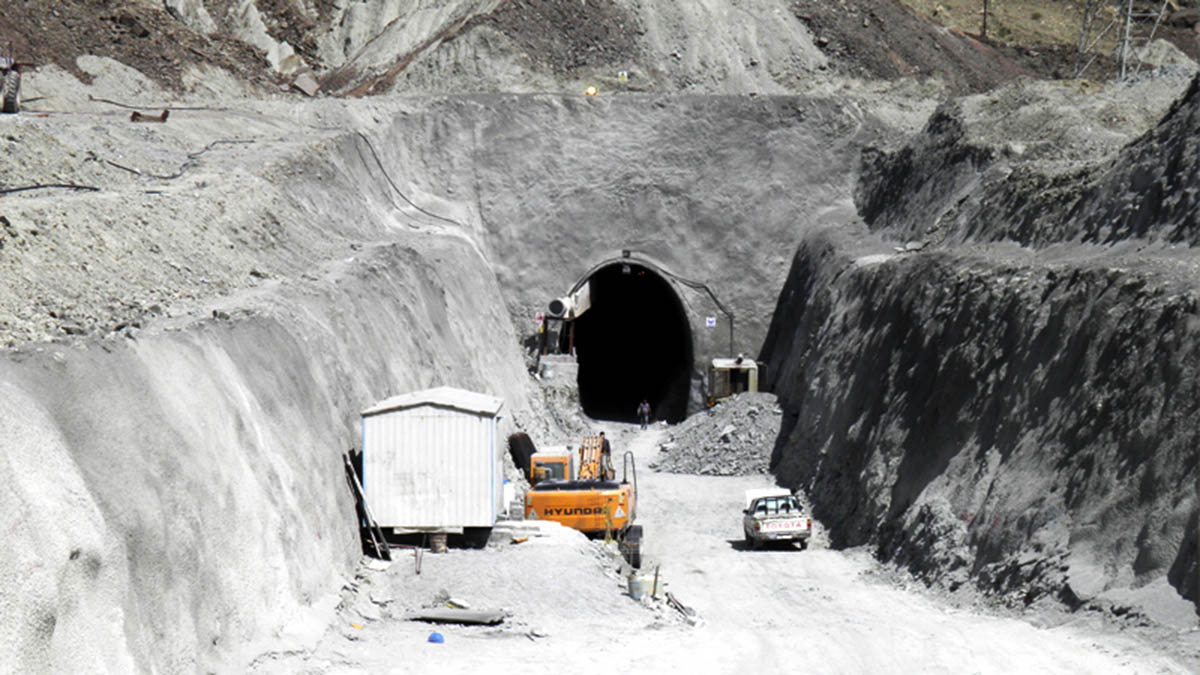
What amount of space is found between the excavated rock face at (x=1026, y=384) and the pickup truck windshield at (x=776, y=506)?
49.9 inches

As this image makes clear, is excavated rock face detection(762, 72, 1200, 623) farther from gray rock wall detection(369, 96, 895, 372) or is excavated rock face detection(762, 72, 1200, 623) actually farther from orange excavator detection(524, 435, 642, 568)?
gray rock wall detection(369, 96, 895, 372)

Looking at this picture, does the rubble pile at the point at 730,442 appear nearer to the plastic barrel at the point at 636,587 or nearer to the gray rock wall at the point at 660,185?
the gray rock wall at the point at 660,185

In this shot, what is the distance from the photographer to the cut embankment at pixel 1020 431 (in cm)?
1759

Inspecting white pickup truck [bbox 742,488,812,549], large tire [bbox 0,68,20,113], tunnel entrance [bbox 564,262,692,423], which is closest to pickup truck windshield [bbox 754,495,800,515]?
white pickup truck [bbox 742,488,812,549]

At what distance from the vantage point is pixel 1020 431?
21.9 meters

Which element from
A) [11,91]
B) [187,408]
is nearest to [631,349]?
[11,91]

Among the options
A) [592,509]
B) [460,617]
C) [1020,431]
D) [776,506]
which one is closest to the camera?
[460,617]

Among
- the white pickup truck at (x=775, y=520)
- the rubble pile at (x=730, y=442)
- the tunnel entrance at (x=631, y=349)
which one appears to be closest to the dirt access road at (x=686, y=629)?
the white pickup truck at (x=775, y=520)

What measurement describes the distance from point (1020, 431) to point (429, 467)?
32.1ft

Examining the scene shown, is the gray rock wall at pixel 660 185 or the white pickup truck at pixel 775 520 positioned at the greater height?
the gray rock wall at pixel 660 185

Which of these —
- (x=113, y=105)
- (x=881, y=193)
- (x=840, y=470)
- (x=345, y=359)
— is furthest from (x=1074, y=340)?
(x=113, y=105)

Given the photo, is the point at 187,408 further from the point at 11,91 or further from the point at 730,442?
the point at 730,442

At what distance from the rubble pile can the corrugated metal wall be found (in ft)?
53.4

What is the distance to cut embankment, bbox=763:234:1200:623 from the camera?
17.6 meters
